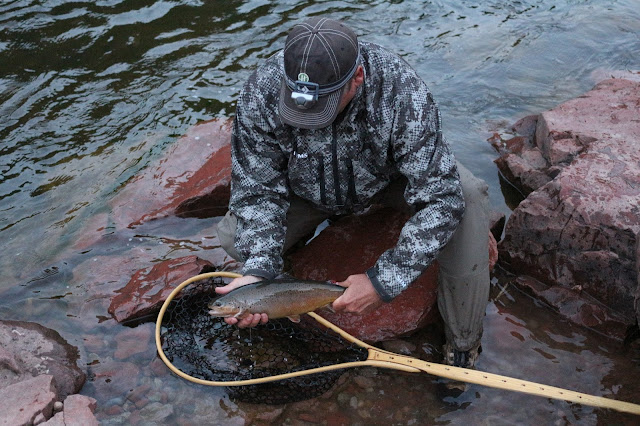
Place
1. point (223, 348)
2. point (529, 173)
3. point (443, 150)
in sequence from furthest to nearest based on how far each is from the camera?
point (529, 173), point (223, 348), point (443, 150)

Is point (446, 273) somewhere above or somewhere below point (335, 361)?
above

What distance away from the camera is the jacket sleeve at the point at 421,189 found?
420 cm

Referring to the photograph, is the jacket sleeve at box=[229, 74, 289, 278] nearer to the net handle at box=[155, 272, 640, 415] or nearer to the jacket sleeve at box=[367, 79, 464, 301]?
the net handle at box=[155, 272, 640, 415]

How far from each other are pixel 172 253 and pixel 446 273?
260cm

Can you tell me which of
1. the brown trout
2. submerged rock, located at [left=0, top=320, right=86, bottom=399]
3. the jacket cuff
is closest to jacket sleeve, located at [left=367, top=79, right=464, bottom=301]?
the jacket cuff

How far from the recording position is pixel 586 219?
5285mm

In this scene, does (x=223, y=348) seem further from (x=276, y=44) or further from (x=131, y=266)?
(x=276, y=44)

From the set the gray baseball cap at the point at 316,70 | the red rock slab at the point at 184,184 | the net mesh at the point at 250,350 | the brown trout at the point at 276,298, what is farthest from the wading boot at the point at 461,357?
the red rock slab at the point at 184,184

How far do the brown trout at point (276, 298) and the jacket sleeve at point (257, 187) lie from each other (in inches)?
9.1

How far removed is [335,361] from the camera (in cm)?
482

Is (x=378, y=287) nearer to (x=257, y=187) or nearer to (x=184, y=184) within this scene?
(x=257, y=187)

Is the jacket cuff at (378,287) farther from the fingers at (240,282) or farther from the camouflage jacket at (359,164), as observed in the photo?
the fingers at (240,282)

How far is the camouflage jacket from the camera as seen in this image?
4227mm

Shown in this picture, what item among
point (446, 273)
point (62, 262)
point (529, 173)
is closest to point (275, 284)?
point (446, 273)
